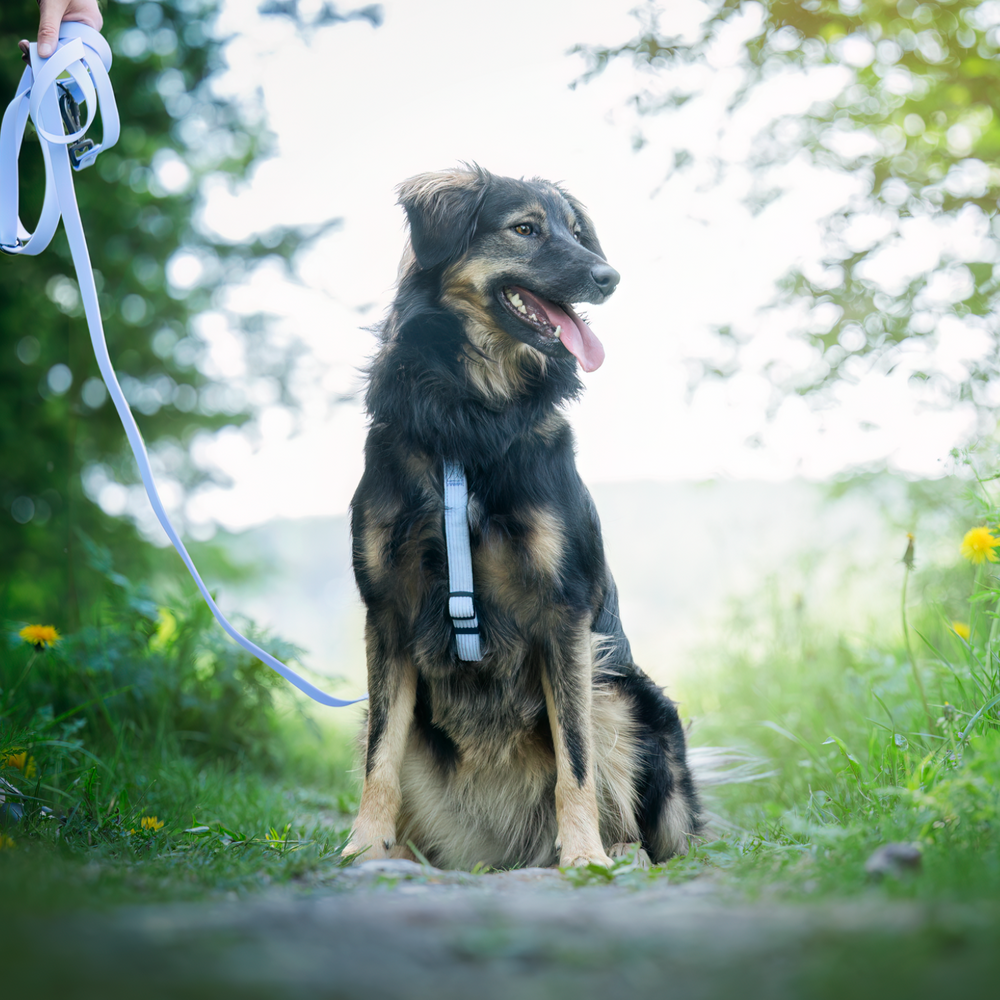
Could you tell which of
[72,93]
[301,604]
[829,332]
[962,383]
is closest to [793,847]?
[962,383]

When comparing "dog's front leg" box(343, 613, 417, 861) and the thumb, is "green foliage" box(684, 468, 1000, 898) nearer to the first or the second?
"dog's front leg" box(343, 613, 417, 861)

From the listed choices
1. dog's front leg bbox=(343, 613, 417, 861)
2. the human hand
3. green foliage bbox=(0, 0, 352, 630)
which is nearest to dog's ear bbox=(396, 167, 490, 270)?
the human hand

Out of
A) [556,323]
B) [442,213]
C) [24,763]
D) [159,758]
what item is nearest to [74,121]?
[442,213]

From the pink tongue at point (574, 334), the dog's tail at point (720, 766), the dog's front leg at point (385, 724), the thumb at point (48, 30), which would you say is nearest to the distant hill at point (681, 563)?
the dog's front leg at point (385, 724)

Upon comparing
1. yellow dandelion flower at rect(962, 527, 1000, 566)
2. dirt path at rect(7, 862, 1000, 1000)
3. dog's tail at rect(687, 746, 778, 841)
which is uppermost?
yellow dandelion flower at rect(962, 527, 1000, 566)

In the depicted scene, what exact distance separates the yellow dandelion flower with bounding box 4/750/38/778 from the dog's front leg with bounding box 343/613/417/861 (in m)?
1.15

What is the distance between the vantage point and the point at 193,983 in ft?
3.28

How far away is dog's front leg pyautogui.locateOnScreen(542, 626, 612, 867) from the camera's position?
103 inches

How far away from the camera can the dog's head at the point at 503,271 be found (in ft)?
9.80

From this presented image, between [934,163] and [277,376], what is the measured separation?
4.47 m

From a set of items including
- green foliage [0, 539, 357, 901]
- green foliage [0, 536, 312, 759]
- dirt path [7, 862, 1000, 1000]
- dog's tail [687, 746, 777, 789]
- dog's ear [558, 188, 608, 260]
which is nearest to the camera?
dirt path [7, 862, 1000, 1000]

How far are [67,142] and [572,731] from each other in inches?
96.0

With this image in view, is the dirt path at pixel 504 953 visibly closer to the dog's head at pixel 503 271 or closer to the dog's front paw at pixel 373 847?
the dog's front paw at pixel 373 847

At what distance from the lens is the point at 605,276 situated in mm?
2988
